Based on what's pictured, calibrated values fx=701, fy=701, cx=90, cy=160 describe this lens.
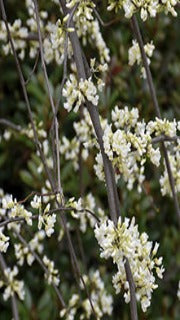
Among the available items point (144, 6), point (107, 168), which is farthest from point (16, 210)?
point (144, 6)

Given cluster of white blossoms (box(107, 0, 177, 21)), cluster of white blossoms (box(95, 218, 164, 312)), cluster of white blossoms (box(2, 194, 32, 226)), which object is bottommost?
cluster of white blossoms (box(95, 218, 164, 312))

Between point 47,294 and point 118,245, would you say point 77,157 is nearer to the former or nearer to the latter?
point 47,294

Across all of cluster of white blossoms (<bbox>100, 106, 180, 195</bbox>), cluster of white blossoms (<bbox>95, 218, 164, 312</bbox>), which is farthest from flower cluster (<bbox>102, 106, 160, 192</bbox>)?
cluster of white blossoms (<bbox>95, 218, 164, 312</bbox>)

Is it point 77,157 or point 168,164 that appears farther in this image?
point 77,157

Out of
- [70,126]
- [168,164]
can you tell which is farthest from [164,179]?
[70,126]

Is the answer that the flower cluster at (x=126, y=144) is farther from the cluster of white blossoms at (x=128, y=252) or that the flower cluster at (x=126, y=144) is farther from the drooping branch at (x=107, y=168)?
the cluster of white blossoms at (x=128, y=252)

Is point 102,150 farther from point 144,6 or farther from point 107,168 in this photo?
point 144,6

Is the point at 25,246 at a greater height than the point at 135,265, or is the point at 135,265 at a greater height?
the point at 25,246

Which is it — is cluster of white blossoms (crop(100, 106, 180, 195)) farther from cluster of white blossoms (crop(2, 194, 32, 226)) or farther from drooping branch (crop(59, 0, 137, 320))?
cluster of white blossoms (crop(2, 194, 32, 226))
